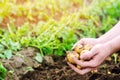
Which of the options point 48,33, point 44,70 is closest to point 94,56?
point 44,70

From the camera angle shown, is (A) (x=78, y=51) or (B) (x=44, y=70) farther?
(B) (x=44, y=70)

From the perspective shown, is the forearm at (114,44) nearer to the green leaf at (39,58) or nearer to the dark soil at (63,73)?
the dark soil at (63,73)

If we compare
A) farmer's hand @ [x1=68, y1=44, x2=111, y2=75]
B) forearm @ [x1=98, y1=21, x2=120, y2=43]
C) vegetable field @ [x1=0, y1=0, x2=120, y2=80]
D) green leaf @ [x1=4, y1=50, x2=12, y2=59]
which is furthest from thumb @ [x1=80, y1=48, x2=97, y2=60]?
green leaf @ [x1=4, y1=50, x2=12, y2=59]

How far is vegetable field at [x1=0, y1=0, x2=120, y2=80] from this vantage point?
9.76ft

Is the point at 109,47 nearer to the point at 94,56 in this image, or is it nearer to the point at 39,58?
the point at 94,56

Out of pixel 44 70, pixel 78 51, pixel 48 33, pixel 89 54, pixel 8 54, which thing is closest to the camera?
pixel 89 54

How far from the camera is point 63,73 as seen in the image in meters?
3.02

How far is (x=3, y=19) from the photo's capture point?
12.0 ft

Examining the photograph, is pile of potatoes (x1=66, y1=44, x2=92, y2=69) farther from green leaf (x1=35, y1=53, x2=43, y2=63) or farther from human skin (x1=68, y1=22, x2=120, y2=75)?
green leaf (x1=35, y1=53, x2=43, y2=63)

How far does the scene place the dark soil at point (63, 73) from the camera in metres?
2.91

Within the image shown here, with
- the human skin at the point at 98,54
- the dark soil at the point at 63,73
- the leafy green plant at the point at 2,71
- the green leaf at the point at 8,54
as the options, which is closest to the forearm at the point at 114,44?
the human skin at the point at 98,54

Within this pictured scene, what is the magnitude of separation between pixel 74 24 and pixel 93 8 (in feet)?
2.03

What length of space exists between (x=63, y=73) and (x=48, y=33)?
59cm

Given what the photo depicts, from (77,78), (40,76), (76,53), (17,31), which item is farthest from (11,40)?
(76,53)
